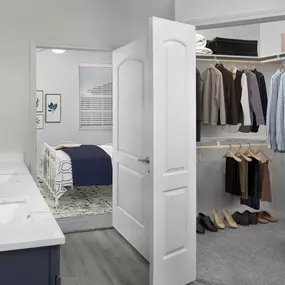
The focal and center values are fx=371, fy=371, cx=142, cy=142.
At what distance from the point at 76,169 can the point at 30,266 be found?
4117 mm

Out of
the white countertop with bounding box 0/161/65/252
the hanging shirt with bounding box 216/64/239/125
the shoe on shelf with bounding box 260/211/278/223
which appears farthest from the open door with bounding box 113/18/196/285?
the shoe on shelf with bounding box 260/211/278/223

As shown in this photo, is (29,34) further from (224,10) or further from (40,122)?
(40,122)

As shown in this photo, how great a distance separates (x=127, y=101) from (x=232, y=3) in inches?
51.9

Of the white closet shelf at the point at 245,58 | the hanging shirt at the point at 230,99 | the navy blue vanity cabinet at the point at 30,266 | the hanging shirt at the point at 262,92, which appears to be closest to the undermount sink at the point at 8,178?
the navy blue vanity cabinet at the point at 30,266

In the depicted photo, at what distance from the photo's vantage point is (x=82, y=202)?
564 centimetres

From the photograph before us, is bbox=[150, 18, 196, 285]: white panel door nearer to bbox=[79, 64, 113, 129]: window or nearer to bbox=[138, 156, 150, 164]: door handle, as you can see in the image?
bbox=[138, 156, 150, 164]: door handle

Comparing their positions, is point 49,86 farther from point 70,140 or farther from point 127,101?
point 127,101

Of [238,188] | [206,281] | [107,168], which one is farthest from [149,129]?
[107,168]

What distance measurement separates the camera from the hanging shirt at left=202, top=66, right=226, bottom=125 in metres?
3.91

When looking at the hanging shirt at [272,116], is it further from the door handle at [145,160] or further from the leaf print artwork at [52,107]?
the leaf print artwork at [52,107]

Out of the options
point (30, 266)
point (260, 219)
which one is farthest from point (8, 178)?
point (260, 219)

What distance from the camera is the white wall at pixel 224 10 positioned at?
3.09m

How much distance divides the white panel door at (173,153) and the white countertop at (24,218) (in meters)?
0.93

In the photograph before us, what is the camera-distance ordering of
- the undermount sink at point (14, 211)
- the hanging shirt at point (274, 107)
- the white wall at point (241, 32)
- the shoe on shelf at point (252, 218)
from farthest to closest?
the white wall at point (241, 32)
the shoe on shelf at point (252, 218)
the hanging shirt at point (274, 107)
the undermount sink at point (14, 211)
